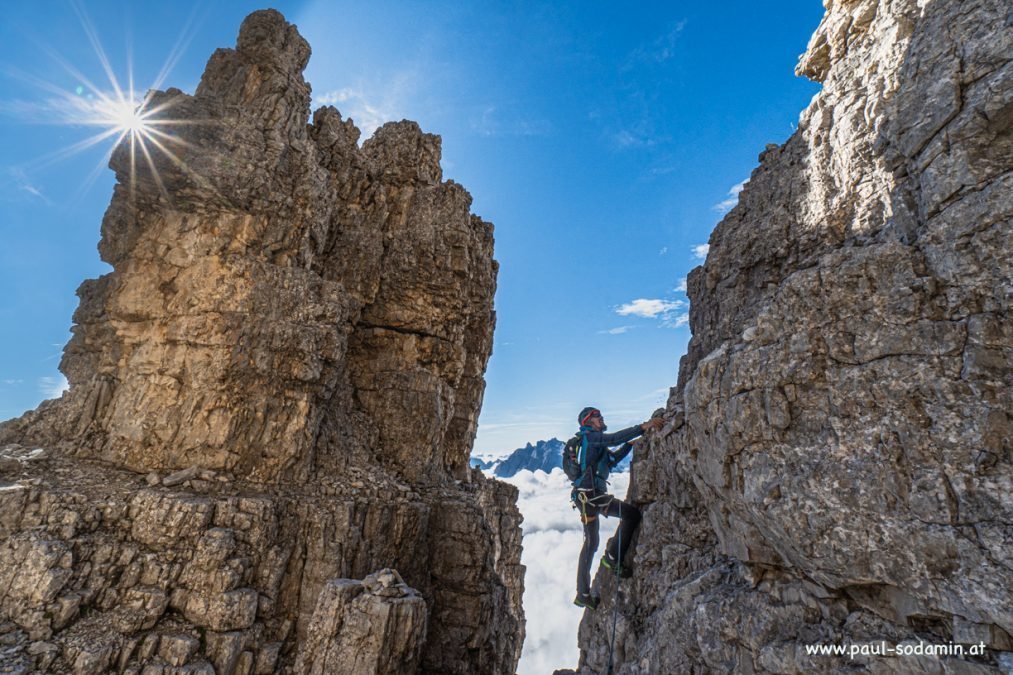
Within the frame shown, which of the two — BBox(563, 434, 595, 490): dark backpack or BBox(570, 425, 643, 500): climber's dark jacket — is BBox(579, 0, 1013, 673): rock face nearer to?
BBox(570, 425, 643, 500): climber's dark jacket

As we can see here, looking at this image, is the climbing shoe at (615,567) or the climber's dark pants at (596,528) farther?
the climber's dark pants at (596,528)

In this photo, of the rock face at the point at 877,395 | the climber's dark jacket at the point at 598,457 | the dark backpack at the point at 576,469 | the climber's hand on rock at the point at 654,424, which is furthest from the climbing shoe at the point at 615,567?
the climber's hand on rock at the point at 654,424

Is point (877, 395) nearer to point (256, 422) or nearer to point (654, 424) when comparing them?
point (654, 424)

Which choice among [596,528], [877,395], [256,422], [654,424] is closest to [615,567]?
[596,528]

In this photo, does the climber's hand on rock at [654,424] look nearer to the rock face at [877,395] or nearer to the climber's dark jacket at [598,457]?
the climber's dark jacket at [598,457]

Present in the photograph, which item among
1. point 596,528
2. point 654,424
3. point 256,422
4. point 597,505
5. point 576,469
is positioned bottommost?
point 596,528

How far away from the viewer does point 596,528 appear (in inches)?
508

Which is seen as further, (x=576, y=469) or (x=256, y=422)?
(x=256, y=422)

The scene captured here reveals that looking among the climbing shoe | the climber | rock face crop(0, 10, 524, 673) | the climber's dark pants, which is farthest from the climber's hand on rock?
rock face crop(0, 10, 524, 673)

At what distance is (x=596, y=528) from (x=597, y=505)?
820 mm

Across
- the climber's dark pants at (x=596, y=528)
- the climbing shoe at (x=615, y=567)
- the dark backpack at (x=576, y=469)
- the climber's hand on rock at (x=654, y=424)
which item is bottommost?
the climbing shoe at (x=615, y=567)

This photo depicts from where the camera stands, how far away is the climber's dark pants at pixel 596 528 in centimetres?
1266

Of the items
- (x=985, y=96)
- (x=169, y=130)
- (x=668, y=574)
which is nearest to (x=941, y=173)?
(x=985, y=96)

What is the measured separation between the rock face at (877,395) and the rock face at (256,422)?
1196 cm
